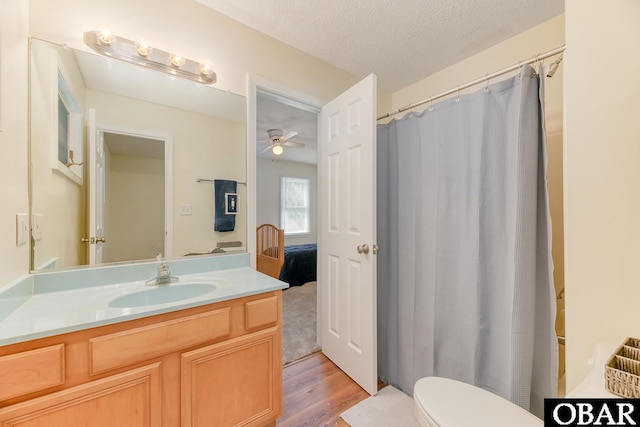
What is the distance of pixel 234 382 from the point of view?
115cm

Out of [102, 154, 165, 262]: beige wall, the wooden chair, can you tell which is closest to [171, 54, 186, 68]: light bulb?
[102, 154, 165, 262]: beige wall

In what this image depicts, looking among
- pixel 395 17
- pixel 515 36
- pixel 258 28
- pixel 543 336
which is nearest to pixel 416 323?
pixel 543 336

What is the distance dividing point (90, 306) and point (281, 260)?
106 inches

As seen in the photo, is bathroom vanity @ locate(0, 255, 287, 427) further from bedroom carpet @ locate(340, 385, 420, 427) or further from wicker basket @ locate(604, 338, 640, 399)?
wicker basket @ locate(604, 338, 640, 399)

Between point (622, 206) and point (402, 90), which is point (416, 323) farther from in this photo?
point (402, 90)

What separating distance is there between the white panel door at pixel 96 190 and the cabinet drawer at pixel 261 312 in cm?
82

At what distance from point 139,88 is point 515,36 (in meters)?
2.48

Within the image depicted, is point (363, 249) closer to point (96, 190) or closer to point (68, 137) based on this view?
point (96, 190)

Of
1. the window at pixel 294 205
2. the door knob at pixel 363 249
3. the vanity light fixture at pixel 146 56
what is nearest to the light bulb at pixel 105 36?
the vanity light fixture at pixel 146 56

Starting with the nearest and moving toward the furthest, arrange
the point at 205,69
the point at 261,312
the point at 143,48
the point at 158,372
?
the point at 158,372
the point at 261,312
the point at 143,48
the point at 205,69

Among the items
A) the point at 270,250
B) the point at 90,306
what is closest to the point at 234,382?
the point at 90,306

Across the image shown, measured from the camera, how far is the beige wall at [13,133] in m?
0.87

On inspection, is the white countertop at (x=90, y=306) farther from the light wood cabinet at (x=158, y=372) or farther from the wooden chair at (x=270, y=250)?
the wooden chair at (x=270, y=250)

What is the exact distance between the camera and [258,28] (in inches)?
66.5
